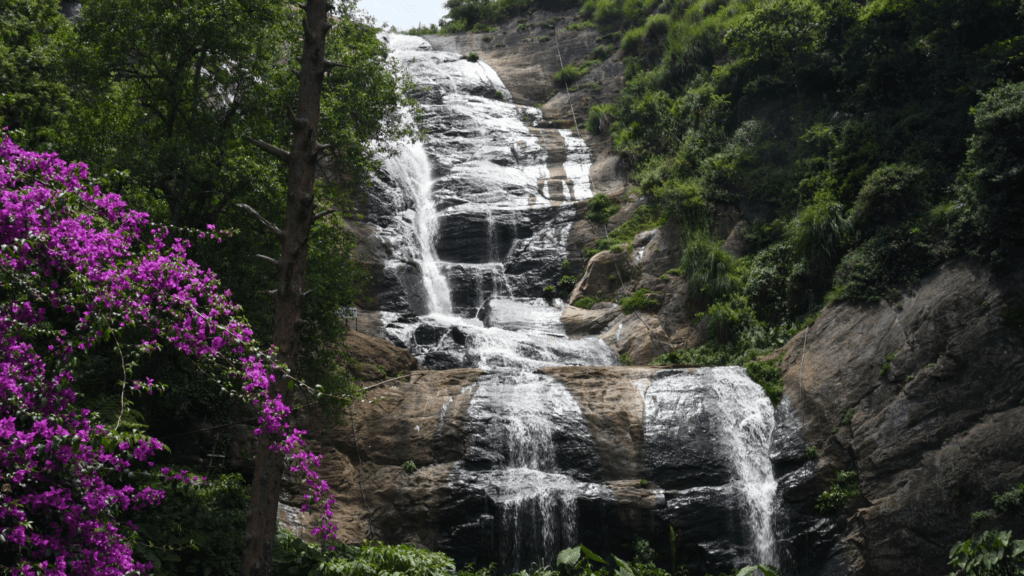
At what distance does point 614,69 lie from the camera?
37781mm

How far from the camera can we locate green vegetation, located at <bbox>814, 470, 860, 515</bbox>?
39.5ft

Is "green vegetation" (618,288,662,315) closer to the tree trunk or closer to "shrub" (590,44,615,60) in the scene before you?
the tree trunk

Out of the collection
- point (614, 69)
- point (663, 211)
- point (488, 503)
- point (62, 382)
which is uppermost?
point (614, 69)

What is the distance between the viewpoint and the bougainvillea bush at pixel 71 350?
4.95m

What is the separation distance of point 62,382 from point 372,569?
4.78m

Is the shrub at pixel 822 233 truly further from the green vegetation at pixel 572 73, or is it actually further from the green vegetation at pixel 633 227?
the green vegetation at pixel 572 73

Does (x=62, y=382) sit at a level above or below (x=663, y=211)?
below

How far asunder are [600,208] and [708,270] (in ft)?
23.9

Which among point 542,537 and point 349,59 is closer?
point 542,537

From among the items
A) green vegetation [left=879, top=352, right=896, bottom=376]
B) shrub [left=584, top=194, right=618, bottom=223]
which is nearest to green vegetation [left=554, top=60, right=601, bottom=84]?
shrub [left=584, top=194, right=618, bottom=223]

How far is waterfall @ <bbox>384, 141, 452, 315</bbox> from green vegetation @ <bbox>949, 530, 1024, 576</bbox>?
53.6ft

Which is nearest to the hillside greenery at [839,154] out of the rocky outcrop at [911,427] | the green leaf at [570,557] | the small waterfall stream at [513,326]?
the rocky outcrop at [911,427]

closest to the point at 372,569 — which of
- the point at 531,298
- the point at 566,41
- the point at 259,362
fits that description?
the point at 259,362

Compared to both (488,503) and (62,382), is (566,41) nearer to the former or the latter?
(488,503)
